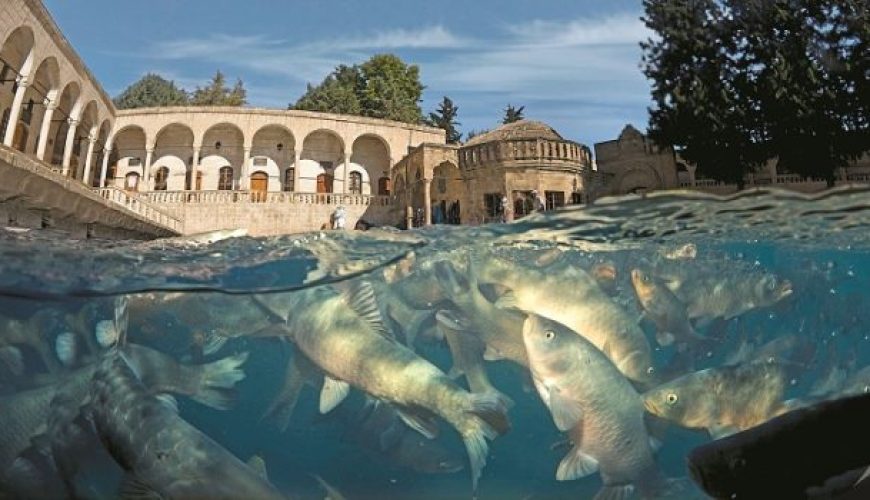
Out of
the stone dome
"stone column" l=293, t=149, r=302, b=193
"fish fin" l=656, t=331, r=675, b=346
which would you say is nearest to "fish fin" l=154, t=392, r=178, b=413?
"fish fin" l=656, t=331, r=675, b=346

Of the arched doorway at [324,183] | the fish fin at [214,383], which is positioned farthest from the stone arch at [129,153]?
the fish fin at [214,383]

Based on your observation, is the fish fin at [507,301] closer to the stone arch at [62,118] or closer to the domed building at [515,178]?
the domed building at [515,178]

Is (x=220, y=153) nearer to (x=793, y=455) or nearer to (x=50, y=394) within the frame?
(x=50, y=394)

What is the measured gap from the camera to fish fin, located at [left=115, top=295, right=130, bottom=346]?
31.1 ft

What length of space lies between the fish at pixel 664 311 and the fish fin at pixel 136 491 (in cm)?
729

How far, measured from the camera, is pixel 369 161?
45.2 metres

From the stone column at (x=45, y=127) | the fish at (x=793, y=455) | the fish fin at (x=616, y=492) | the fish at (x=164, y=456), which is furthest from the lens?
the stone column at (x=45, y=127)

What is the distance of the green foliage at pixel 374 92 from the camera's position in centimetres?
5578

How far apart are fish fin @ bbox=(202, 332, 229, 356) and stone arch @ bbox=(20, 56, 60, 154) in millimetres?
21014

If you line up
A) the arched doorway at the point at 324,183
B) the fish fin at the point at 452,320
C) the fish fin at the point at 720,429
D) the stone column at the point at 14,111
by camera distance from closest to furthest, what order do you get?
the fish fin at the point at 720,429, the fish fin at the point at 452,320, the stone column at the point at 14,111, the arched doorway at the point at 324,183

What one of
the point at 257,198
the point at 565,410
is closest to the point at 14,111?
the point at 257,198

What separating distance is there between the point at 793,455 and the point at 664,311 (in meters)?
6.94

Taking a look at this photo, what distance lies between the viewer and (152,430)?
4.54 metres

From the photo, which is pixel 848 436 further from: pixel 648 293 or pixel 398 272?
pixel 398 272
